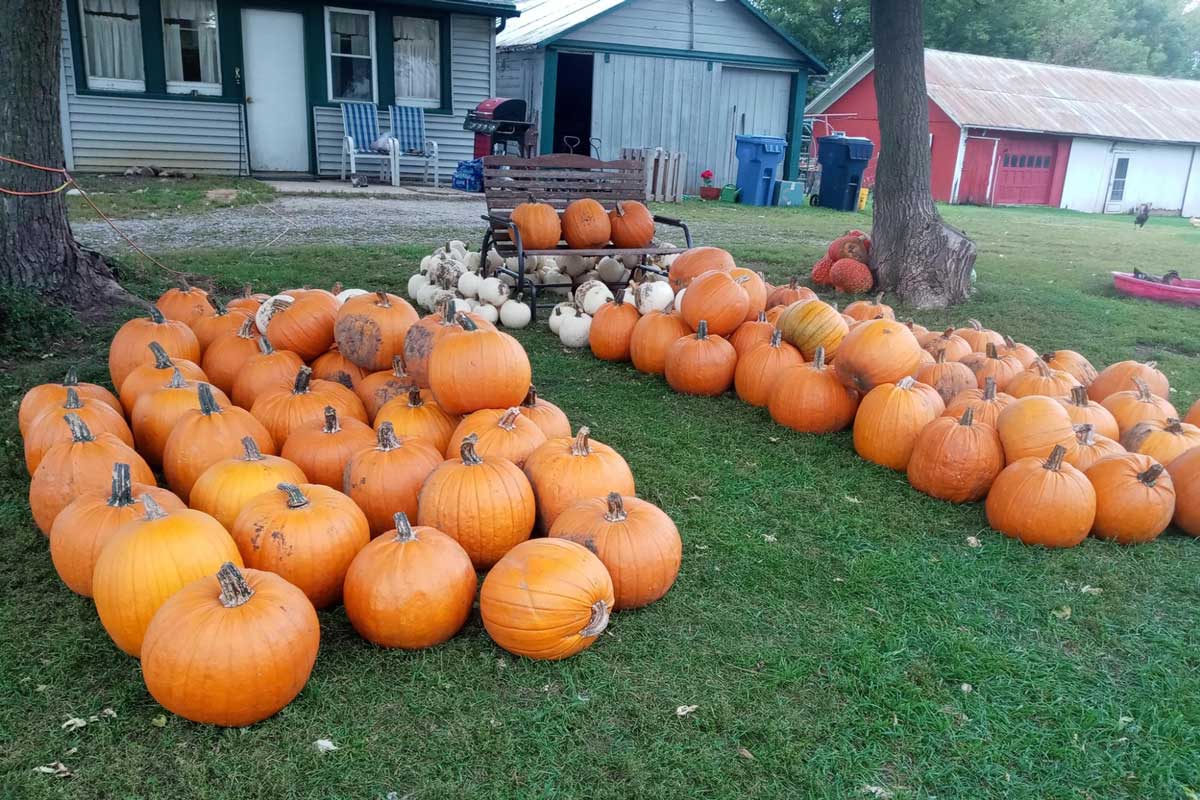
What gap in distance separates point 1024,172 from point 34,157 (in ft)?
91.4

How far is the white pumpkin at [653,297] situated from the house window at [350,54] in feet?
36.5

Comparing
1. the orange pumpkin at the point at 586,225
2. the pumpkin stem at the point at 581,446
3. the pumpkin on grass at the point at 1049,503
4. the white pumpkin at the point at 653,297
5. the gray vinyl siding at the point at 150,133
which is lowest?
the pumpkin on grass at the point at 1049,503

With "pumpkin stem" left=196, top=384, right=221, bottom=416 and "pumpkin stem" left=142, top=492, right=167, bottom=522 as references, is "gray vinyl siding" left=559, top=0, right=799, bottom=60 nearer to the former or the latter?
"pumpkin stem" left=196, top=384, right=221, bottom=416

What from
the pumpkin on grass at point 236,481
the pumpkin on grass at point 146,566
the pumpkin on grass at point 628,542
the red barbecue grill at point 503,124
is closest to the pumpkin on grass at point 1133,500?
the pumpkin on grass at point 628,542

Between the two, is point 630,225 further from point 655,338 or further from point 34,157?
point 34,157

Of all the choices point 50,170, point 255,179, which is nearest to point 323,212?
point 255,179

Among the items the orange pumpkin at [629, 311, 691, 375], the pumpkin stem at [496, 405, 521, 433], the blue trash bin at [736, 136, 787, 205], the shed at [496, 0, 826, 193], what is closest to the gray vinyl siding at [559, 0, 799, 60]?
the shed at [496, 0, 826, 193]

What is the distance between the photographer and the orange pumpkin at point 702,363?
5012 millimetres

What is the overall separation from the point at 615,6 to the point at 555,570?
17.3m

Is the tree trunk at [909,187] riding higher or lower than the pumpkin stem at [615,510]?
higher

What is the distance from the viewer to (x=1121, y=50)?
42.7 m

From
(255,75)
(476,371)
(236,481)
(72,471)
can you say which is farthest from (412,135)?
(236,481)

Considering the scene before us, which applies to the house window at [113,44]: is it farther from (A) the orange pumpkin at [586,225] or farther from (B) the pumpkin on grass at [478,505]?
(B) the pumpkin on grass at [478,505]

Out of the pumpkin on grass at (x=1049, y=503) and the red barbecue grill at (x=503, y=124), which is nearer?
the pumpkin on grass at (x=1049, y=503)
